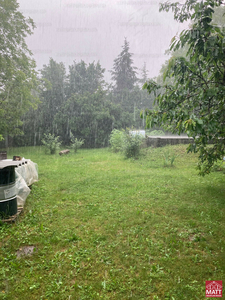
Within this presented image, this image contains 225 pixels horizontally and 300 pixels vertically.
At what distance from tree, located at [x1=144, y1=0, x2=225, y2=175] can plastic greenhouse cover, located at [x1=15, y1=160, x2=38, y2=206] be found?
2856 mm

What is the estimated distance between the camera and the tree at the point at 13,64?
35.7 feet

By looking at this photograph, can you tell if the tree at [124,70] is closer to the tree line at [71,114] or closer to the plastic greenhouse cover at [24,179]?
the tree line at [71,114]

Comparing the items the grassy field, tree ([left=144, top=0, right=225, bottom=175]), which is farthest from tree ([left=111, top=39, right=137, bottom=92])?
the grassy field

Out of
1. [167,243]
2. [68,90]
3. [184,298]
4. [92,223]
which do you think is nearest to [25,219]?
[92,223]

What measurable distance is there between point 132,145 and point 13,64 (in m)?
9.27

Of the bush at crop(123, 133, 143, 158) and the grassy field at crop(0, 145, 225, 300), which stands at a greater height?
the bush at crop(123, 133, 143, 158)

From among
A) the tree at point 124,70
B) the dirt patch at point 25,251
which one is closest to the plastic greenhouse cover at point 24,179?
the dirt patch at point 25,251

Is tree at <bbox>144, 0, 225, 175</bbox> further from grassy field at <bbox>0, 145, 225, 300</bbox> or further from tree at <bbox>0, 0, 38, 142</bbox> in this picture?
tree at <bbox>0, 0, 38, 142</bbox>

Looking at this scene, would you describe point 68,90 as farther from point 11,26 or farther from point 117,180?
point 117,180

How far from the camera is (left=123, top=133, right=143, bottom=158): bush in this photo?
9.67 metres

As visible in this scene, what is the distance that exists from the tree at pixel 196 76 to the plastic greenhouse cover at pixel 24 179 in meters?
2.86

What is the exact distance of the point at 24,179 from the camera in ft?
14.8

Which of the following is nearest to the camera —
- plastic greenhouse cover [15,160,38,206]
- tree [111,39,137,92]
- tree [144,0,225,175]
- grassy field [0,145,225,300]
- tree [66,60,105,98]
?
grassy field [0,145,225,300]

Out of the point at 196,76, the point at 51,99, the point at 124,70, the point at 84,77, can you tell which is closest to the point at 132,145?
the point at 196,76
